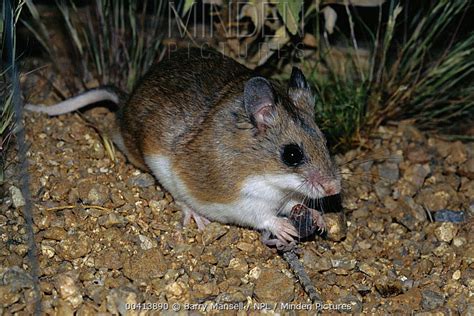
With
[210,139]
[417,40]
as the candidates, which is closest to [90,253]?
[210,139]

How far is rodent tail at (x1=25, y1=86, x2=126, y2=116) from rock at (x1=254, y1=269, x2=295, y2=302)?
2086 mm

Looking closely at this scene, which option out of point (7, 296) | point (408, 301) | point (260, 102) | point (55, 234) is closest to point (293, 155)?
point (260, 102)

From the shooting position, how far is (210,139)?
5.37 m

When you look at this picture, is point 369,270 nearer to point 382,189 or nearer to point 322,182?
point 322,182

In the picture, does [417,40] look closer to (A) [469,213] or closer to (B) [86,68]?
(A) [469,213]

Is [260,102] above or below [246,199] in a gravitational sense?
above

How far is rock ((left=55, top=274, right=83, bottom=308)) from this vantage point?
15.5 feet

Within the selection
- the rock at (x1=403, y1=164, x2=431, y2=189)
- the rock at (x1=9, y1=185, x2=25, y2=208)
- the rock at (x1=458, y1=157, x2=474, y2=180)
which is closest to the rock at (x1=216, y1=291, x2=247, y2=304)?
the rock at (x1=9, y1=185, x2=25, y2=208)

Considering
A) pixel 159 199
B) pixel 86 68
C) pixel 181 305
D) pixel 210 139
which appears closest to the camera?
pixel 181 305

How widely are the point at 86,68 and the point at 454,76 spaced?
3.19 meters

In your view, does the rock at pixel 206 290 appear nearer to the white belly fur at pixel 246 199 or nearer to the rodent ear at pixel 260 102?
the white belly fur at pixel 246 199

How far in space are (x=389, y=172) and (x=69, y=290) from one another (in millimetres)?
2844

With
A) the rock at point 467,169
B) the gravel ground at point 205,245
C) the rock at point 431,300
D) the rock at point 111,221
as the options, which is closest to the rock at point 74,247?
the gravel ground at point 205,245

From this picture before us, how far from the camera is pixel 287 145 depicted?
16.7 ft
